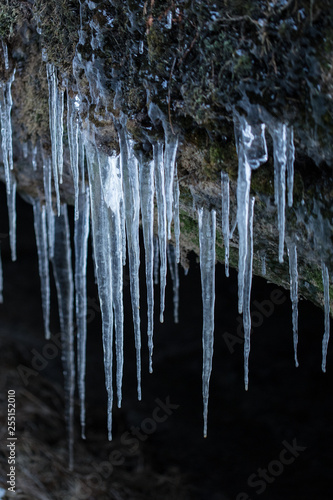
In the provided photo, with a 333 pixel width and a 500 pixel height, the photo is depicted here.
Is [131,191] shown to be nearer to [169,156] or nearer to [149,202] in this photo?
[149,202]

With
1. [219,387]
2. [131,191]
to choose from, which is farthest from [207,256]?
[219,387]

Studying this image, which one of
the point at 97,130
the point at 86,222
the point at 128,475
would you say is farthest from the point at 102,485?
the point at 97,130

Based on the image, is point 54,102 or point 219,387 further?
point 219,387

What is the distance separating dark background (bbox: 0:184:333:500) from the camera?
498 cm

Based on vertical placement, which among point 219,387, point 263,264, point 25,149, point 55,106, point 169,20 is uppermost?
point 169,20

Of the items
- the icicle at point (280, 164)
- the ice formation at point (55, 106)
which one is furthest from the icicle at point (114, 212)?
the icicle at point (280, 164)

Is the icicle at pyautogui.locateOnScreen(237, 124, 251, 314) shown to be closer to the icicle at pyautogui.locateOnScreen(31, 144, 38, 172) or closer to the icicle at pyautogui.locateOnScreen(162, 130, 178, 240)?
the icicle at pyautogui.locateOnScreen(162, 130, 178, 240)

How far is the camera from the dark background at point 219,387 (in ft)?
16.3

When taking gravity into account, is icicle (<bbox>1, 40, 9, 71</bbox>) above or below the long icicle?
above

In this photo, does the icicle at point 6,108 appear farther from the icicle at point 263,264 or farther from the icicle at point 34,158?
the icicle at point 263,264

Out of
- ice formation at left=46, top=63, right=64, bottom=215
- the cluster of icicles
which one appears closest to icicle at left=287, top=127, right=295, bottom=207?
the cluster of icicles

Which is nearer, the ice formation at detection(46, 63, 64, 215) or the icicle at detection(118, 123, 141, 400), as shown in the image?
the icicle at detection(118, 123, 141, 400)

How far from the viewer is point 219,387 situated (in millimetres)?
5203

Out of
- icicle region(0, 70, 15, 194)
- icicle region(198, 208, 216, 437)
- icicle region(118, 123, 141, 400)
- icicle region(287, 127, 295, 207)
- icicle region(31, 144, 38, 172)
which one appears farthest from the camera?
icicle region(31, 144, 38, 172)
